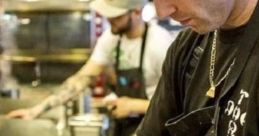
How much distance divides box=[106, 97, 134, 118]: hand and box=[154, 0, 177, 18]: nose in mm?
1280

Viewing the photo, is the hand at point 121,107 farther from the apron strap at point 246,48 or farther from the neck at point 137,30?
the apron strap at point 246,48

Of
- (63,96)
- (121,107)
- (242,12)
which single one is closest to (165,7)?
(242,12)

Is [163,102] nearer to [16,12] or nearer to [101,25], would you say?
[101,25]

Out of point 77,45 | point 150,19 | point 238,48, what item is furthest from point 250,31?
point 77,45

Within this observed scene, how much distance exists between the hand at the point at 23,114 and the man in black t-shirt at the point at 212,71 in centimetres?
118

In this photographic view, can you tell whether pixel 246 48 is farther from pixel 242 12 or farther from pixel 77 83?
pixel 77 83

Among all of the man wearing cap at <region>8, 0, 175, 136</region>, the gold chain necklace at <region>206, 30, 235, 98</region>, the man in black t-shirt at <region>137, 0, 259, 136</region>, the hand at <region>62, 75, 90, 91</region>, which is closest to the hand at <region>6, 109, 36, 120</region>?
the man wearing cap at <region>8, 0, 175, 136</region>

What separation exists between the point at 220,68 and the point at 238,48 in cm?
6

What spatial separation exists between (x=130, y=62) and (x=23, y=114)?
507mm

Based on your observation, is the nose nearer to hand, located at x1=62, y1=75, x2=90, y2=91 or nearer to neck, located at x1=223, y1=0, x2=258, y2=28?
neck, located at x1=223, y1=0, x2=258, y2=28

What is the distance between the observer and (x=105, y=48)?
2.36 metres

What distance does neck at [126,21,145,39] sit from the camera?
2168mm

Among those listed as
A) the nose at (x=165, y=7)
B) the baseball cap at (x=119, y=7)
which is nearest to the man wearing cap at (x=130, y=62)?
the baseball cap at (x=119, y=7)

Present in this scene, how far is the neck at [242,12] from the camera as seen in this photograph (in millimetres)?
728
